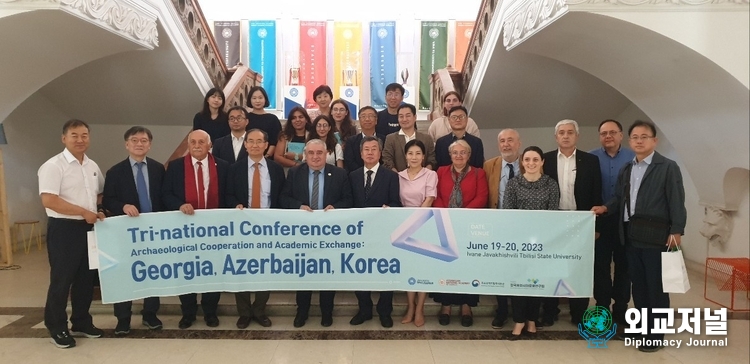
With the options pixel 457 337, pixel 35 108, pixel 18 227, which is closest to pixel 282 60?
pixel 35 108

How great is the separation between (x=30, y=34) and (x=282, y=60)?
6304 millimetres

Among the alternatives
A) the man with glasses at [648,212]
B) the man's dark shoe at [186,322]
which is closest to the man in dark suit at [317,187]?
the man's dark shoe at [186,322]

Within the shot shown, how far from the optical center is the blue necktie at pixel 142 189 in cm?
342

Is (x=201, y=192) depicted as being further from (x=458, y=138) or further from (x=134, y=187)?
(x=458, y=138)

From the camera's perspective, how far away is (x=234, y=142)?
4.04 m

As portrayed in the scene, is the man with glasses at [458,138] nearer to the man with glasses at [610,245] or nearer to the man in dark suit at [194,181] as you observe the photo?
the man with glasses at [610,245]

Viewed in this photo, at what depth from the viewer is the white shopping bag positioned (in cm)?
296

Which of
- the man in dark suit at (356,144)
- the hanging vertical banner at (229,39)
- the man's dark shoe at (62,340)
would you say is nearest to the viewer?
the man's dark shoe at (62,340)

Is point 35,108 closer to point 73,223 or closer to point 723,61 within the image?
point 73,223

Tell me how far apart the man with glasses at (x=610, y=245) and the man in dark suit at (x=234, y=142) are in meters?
2.90

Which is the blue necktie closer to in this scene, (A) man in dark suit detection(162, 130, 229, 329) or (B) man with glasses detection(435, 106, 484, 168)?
(A) man in dark suit detection(162, 130, 229, 329)

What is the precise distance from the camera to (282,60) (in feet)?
32.7

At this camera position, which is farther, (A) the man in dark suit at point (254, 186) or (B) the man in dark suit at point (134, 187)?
(A) the man in dark suit at point (254, 186)

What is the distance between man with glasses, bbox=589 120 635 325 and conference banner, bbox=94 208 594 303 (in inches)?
10.7
